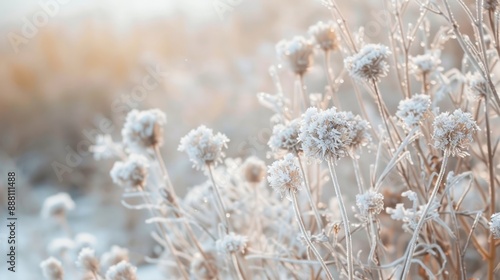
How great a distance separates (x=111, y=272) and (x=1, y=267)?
1.08 m

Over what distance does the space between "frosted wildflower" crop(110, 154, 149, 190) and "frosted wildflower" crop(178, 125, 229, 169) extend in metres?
0.12

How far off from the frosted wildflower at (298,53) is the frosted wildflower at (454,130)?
11.7 inches

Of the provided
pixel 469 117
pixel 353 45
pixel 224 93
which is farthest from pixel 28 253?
pixel 469 117

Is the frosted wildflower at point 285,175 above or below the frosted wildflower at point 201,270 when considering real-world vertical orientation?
below

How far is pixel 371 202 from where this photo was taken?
505mm

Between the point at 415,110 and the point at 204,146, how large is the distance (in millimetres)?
216

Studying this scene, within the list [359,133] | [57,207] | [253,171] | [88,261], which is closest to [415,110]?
[359,133]

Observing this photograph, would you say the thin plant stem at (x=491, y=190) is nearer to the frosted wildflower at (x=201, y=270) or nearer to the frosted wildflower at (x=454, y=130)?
the frosted wildflower at (x=454, y=130)

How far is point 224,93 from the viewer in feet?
7.01

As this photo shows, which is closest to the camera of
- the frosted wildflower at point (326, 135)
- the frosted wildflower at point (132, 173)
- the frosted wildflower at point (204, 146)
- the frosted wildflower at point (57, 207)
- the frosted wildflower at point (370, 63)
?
the frosted wildflower at point (326, 135)

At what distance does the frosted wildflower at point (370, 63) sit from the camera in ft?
1.76

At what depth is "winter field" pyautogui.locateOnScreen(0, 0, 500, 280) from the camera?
24.6 inches

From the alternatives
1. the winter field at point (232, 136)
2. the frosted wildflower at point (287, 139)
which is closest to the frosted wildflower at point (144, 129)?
the winter field at point (232, 136)

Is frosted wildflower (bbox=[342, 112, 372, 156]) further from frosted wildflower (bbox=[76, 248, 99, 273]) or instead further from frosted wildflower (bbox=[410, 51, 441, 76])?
frosted wildflower (bbox=[76, 248, 99, 273])
